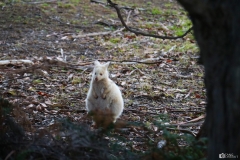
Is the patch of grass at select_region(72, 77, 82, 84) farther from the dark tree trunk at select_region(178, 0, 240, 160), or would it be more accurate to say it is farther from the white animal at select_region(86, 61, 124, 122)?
the dark tree trunk at select_region(178, 0, 240, 160)

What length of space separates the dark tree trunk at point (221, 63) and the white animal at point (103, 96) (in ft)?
11.2

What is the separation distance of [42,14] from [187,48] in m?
3.99

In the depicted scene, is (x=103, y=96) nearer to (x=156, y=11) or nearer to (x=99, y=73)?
(x=99, y=73)

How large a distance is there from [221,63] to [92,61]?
21.4 ft

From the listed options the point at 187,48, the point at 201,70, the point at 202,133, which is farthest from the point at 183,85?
the point at 202,133

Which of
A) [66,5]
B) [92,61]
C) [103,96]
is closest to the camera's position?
[103,96]

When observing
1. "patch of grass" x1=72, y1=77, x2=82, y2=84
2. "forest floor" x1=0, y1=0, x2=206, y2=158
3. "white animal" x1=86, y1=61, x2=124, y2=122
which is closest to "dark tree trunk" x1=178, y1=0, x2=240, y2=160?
"forest floor" x1=0, y1=0, x2=206, y2=158

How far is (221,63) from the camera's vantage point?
256cm

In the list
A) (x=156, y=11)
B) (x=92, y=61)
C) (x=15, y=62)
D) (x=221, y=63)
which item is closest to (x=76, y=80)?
(x=15, y=62)

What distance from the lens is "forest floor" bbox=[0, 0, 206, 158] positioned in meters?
6.16

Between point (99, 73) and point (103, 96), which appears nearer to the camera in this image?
point (103, 96)

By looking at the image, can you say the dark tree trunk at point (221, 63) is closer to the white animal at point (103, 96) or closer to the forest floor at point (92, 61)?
the forest floor at point (92, 61)

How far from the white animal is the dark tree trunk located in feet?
11.2

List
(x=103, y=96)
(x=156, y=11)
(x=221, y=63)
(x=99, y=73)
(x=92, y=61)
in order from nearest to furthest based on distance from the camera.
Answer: (x=221, y=63) < (x=103, y=96) < (x=99, y=73) < (x=92, y=61) < (x=156, y=11)
